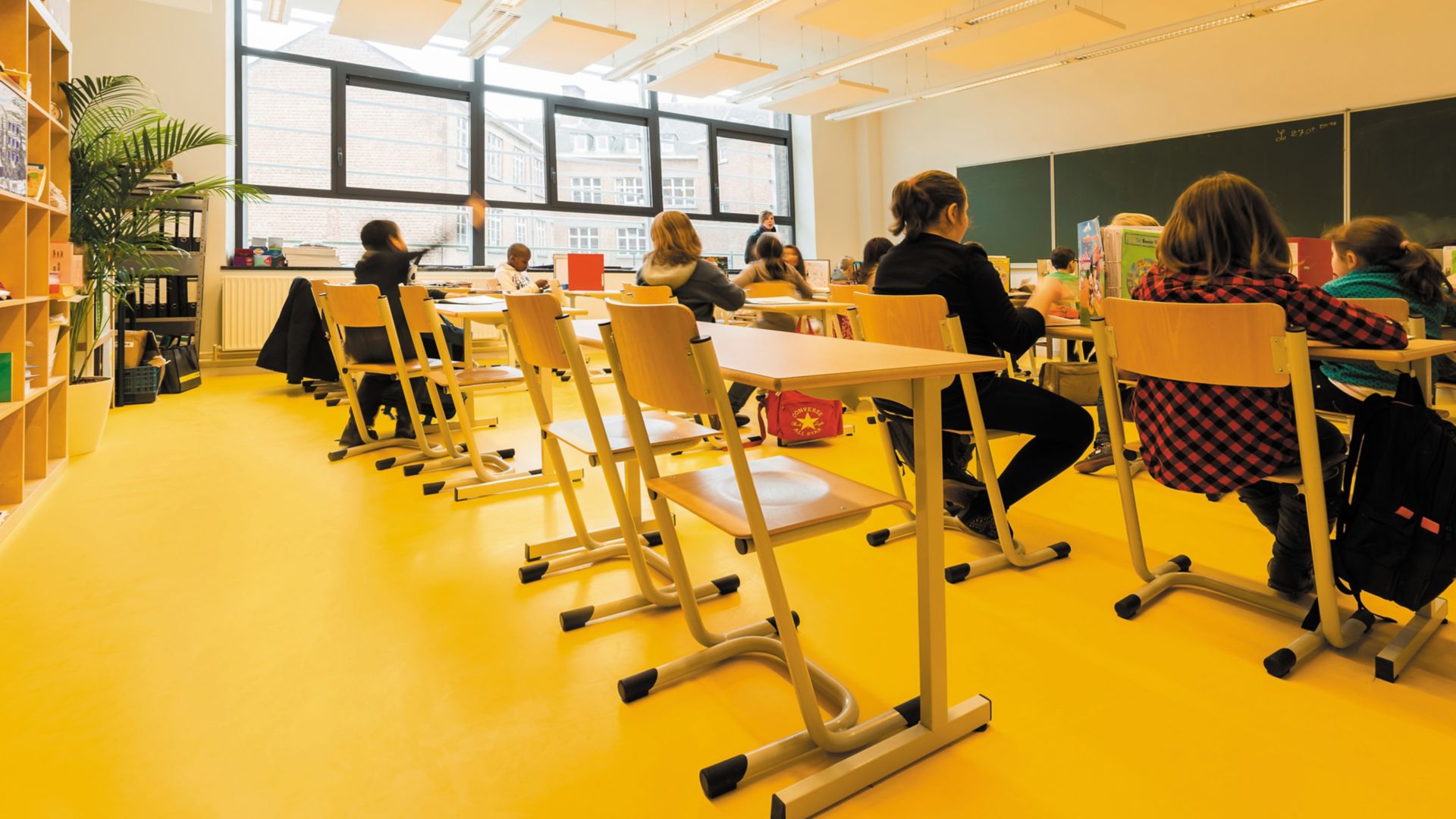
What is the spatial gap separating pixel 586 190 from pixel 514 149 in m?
0.83

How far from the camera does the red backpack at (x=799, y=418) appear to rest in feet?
12.0

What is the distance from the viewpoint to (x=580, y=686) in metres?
1.49

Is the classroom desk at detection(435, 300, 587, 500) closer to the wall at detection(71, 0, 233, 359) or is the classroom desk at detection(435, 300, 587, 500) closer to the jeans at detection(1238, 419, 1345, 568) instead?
the jeans at detection(1238, 419, 1345, 568)

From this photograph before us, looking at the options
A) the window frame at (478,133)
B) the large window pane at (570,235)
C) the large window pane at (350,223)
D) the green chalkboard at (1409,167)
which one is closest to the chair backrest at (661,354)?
the large window pane at (350,223)

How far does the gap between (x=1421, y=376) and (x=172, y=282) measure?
6.88 m

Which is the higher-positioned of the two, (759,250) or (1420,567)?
(759,250)

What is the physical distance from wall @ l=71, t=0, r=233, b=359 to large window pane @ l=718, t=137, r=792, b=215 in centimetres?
507

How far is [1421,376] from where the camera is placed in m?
1.71

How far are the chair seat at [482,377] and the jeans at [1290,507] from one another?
2.24 metres

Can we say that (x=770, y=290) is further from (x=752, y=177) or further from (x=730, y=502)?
(x=752, y=177)

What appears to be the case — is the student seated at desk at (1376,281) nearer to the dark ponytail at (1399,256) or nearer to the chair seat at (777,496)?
the dark ponytail at (1399,256)

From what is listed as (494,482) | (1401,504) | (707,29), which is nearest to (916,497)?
(1401,504)

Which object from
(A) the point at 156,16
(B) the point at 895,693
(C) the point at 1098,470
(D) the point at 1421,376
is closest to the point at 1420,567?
(D) the point at 1421,376

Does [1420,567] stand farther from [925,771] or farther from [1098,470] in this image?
[1098,470]
